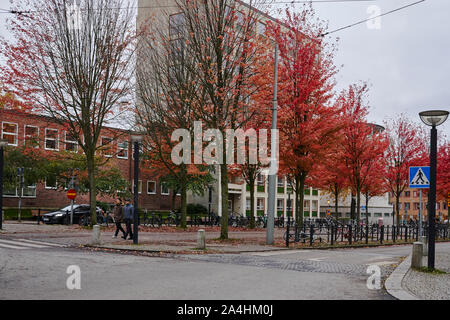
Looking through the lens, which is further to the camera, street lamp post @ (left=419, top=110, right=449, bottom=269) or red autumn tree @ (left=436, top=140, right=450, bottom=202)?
red autumn tree @ (left=436, top=140, right=450, bottom=202)

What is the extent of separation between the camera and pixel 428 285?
9.86 meters

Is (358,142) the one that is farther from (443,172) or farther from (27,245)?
(27,245)

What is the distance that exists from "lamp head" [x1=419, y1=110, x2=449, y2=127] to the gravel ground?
3567 millimetres

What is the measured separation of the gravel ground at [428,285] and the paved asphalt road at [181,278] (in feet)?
2.15

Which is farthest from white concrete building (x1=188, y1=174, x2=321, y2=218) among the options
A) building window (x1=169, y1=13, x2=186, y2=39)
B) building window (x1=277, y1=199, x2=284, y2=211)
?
building window (x1=169, y1=13, x2=186, y2=39)

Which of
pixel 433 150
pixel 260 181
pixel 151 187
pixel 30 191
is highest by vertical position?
pixel 433 150

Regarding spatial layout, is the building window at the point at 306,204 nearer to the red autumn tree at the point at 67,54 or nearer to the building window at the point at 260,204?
the building window at the point at 260,204

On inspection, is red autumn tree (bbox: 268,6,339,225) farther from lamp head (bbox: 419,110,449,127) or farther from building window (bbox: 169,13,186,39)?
lamp head (bbox: 419,110,449,127)

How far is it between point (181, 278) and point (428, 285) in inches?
190

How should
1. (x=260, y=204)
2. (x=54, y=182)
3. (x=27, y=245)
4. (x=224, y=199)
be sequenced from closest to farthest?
(x=27, y=245) < (x=224, y=199) < (x=54, y=182) < (x=260, y=204)

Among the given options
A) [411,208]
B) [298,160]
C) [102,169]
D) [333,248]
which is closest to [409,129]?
[298,160]

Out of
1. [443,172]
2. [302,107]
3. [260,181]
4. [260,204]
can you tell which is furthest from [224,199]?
[260,204]

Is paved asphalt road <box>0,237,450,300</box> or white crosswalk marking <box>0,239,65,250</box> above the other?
paved asphalt road <box>0,237,450,300</box>

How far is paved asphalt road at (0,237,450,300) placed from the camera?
317 inches
